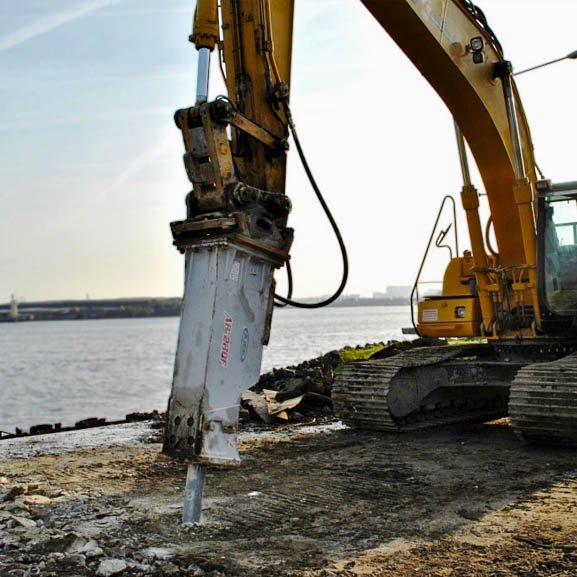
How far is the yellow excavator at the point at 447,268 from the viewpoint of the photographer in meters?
5.27

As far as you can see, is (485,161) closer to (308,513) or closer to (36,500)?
(308,513)

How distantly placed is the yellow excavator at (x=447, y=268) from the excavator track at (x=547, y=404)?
0.01 metres

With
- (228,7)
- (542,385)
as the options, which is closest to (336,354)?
(542,385)

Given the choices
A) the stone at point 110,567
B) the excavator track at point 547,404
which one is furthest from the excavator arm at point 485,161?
the stone at point 110,567

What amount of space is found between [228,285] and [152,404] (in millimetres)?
16879

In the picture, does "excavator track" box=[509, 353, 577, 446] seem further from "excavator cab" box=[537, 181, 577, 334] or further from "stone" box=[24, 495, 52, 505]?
"stone" box=[24, 495, 52, 505]

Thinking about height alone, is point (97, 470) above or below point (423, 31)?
below

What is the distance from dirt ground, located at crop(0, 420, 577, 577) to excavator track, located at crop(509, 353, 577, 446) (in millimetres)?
200

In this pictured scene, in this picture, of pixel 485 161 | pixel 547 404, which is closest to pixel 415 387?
pixel 547 404

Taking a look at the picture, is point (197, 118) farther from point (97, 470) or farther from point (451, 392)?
point (451, 392)

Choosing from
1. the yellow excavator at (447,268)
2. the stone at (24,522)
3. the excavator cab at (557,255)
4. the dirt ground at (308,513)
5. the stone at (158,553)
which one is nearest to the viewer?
the dirt ground at (308,513)

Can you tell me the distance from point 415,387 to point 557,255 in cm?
209

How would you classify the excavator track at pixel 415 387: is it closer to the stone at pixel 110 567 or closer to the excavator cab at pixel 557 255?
the excavator cab at pixel 557 255

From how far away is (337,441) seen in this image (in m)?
8.71
